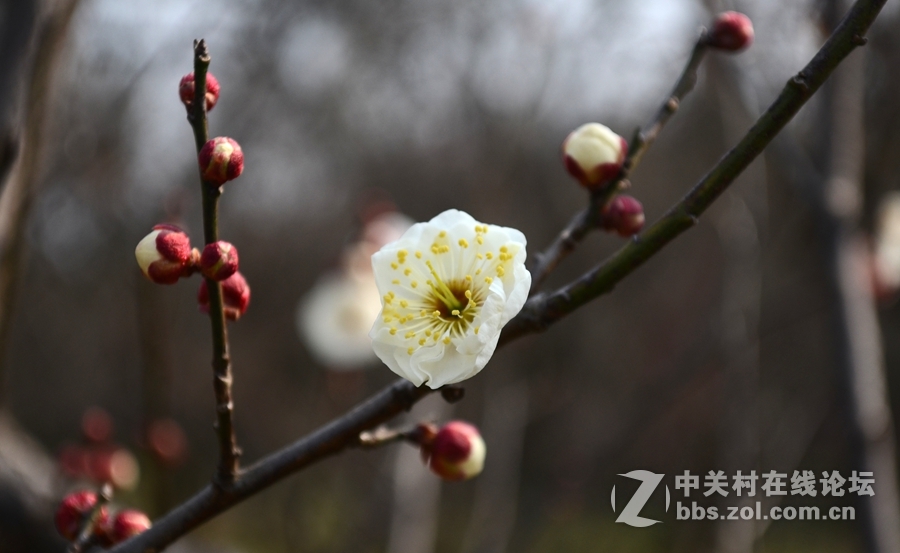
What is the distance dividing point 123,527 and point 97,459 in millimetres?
1256

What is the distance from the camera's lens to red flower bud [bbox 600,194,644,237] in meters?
0.97

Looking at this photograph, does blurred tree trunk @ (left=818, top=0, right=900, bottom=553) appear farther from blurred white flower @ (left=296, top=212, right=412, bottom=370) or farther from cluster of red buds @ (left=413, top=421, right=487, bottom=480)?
blurred white flower @ (left=296, top=212, right=412, bottom=370)

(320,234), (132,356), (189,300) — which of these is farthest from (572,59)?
(320,234)

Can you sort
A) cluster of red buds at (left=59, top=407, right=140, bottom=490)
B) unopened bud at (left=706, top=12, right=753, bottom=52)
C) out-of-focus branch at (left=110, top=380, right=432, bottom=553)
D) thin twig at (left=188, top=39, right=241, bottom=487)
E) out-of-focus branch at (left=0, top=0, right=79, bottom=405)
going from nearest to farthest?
thin twig at (left=188, top=39, right=241, bottom=487) → out-of-focus branch at (left=110, top=380, right=432, bottom=553) → unopened bud at (left=706, top=12, right=753, bottom=52) → out-of-focus branch at (left=0, top=0, right=79, bottom=405) → cluster of red buds at (left=59, top=407, right=140, bottom=490)

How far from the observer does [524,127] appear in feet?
11.7

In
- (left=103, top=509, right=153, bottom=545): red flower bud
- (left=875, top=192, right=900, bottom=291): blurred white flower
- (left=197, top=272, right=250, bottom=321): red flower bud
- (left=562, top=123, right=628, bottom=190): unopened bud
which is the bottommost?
(left=103, top=509, right=153, bottom=545): red flower bud

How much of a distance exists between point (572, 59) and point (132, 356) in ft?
12.8

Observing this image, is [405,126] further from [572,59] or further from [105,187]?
[105,187]

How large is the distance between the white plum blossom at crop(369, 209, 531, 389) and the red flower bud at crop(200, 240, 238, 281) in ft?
0.69

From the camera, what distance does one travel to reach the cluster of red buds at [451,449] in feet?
3.27

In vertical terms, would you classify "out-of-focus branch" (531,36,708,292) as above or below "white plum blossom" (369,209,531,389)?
above

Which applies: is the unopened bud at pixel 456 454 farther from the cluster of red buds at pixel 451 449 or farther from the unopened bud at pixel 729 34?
the unopened bud at pixel 729 34

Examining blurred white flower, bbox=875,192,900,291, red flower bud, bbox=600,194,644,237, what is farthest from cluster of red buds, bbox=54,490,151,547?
blurred white flower, bbox=875,192,900,291

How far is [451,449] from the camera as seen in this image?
1.00 m
